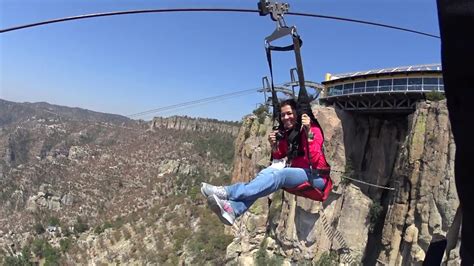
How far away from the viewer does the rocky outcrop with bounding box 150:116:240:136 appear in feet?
491

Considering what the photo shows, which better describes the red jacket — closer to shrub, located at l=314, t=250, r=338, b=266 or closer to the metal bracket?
the metal bracket

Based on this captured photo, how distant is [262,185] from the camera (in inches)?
189

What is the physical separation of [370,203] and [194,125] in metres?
126

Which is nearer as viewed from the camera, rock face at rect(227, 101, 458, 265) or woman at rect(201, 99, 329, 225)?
woman at rect(201, 99, 329, 225)

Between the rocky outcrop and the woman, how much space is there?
14167 centimetres

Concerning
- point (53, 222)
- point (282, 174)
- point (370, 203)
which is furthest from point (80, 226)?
point (282, 174)

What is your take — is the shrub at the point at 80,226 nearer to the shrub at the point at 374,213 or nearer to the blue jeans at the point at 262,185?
the shrub at the point at 374,213

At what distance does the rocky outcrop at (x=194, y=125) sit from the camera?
150m

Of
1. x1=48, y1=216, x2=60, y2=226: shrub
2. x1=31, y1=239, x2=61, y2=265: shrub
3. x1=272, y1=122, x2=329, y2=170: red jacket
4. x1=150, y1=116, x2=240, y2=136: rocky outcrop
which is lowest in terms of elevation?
x1=31, y1=239, x2=61, y2=265: shrub

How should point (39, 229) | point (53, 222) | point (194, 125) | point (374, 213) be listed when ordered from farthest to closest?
point (194, 125) → point (53, 222) → point (39, 229) → point (374, 213)

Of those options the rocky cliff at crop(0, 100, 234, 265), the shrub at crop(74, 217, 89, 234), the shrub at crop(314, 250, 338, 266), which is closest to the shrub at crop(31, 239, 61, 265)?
the rocky cliff at crop(0, 100, 234, 265)

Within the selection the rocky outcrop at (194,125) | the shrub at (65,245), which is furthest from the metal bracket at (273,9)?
the rocky outcrop at (194,125)

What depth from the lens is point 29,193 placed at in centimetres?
10106

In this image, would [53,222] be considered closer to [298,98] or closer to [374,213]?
[374,213]
